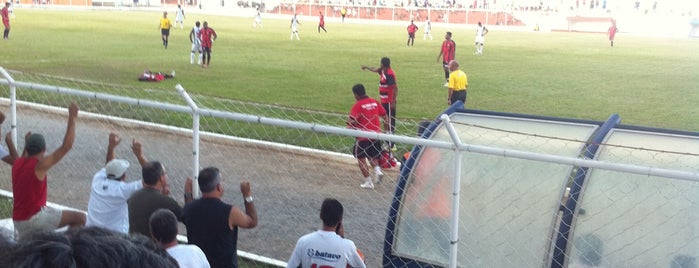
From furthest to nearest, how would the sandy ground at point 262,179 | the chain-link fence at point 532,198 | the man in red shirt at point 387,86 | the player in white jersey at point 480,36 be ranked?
the player in white jersey at point 480,36
the man in red shirt at point 387,86
the sandy ground at point 262,179
the chain-link fence at point 532,198

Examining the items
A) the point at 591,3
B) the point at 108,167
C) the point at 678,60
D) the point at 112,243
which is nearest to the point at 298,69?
the point at 678,60

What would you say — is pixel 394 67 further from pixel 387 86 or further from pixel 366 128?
pixel 366 128

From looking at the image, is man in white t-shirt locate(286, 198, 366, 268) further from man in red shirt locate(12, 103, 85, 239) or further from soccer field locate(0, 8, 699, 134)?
soccer field locate(0, 8, 699, 134)

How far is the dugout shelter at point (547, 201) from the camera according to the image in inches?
234

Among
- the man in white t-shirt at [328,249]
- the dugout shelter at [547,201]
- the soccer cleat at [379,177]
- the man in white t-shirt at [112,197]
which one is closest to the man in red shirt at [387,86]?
the soccer cleat at [379,177]

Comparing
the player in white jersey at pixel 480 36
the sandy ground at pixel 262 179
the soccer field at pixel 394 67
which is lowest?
the sandy ground at pixel 262 179

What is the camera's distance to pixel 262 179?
1172cm

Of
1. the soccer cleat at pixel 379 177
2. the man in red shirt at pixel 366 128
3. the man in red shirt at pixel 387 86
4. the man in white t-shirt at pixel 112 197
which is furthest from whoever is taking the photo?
the man in red shirt at pixel 387 86

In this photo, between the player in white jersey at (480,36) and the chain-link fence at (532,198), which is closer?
the chain-link fence at (532,198)

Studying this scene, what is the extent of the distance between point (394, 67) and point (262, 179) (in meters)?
19.5

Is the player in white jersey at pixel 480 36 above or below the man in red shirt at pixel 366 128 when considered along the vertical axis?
above

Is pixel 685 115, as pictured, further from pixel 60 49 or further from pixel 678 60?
pixel 60 49

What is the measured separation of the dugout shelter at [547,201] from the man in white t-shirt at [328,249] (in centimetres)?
89

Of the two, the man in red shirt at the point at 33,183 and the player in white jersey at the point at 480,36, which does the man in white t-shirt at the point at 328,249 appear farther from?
the player in white jersey at the point at 480,36
